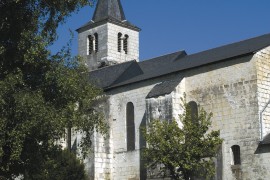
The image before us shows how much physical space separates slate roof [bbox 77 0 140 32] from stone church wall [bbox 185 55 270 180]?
19904mm

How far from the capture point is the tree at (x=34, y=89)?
54.0ft

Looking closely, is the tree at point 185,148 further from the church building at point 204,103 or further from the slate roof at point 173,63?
the slate roof at point 173,63

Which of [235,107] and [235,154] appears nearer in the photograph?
[235,154]

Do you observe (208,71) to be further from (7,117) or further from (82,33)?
(82,33)

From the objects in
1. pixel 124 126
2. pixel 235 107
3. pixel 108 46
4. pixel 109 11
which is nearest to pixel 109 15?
pixel 109 11

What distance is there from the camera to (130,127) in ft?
107

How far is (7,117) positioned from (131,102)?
16.5 m

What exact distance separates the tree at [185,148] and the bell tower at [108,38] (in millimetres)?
21611

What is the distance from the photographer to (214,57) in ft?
95.5

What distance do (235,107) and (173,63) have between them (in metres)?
7.72

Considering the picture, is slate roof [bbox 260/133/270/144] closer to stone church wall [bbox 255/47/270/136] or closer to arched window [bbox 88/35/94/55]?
stone church wall [bbox 255/47/270/136]

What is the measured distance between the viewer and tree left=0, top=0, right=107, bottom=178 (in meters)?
16.5

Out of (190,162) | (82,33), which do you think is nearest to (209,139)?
(190,162)

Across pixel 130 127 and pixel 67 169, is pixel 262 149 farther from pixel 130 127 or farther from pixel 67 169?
pixel 67 169
